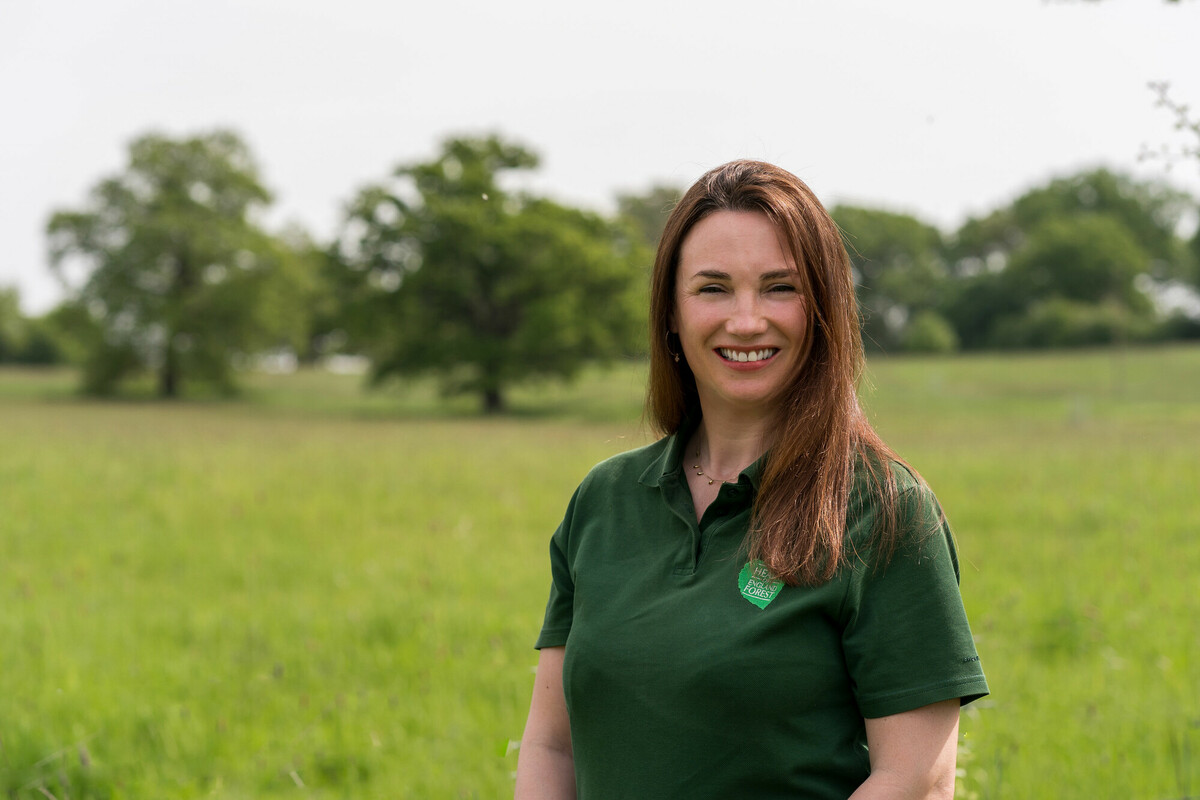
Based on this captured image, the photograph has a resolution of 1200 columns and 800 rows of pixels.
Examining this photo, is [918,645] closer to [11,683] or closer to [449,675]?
[449,675]

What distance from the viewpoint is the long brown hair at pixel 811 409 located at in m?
→ 1.90

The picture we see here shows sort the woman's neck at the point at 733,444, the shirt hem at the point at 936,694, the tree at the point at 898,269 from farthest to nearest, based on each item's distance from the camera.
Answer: the tree at the point at 898,269
the woman's neck at the point at 733,444
the shirt hem at the point at 936,694

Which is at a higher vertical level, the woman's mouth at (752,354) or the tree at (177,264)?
the tree at (177,264)

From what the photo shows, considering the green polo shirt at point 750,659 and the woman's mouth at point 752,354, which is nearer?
the green polo shirt at point 750,659

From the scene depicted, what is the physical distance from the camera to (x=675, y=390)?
2434 mm

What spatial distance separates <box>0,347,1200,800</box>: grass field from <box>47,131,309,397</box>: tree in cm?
2614

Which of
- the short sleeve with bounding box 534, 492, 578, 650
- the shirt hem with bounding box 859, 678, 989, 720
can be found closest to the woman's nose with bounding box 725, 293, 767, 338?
the short sleeve with bounding box 534, 492, 578, 650

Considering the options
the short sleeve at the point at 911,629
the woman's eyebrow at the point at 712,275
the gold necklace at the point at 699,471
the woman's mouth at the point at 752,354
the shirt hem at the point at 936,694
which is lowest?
the shirt hem at the point at 936,694

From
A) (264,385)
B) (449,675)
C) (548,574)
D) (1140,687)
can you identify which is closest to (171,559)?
(548,574)

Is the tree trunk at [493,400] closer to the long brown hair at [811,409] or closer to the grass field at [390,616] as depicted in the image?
the grass field at [390,616]

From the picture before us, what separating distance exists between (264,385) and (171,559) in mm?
41730

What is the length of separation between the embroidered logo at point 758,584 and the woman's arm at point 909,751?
30 cm

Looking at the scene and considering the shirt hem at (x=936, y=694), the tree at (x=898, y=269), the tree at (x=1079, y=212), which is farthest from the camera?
the tree at (x=1079, y=212)

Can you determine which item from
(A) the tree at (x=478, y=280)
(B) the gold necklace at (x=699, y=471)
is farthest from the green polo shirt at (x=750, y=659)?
(A) the tree at (x=478, y=280)
